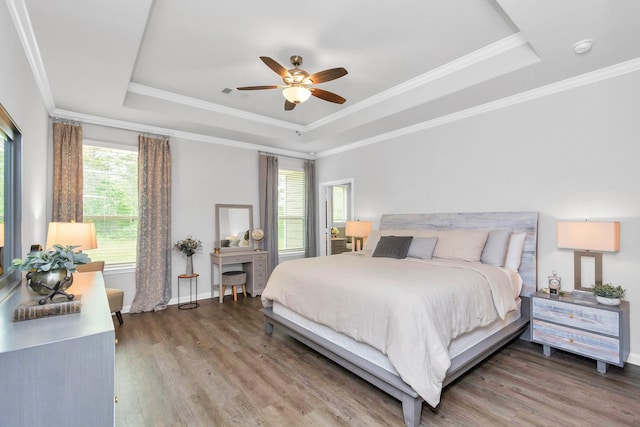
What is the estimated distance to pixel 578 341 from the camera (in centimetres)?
274

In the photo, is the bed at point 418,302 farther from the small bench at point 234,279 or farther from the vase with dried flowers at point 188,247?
the vase with dried flowers at point 188,247

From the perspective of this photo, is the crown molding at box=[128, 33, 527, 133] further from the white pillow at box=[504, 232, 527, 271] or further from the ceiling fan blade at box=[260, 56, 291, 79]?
the white pillow at box=[504, 232, 527, 271]

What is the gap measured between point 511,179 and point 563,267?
1.08m

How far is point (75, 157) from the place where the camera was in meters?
3.92

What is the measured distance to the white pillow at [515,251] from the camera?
10.9 feet

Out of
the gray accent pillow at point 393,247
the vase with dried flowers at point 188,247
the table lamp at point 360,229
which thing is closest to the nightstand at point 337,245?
the table lamp at point 360,229

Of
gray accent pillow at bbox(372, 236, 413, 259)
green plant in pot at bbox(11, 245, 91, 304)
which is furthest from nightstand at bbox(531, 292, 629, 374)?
green plant in pot at bbox(11, 245, 91, 304)

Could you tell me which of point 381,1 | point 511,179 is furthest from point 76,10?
point 511,179

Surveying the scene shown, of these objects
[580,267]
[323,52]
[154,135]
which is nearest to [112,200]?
[154,135]

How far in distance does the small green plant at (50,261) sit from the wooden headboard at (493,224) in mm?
3852

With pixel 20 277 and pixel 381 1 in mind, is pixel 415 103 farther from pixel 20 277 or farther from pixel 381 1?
pixel 20 277

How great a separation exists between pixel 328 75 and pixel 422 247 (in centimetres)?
223

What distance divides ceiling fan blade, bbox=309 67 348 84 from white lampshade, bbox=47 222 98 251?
258 cm

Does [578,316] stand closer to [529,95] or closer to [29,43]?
[529,95]
